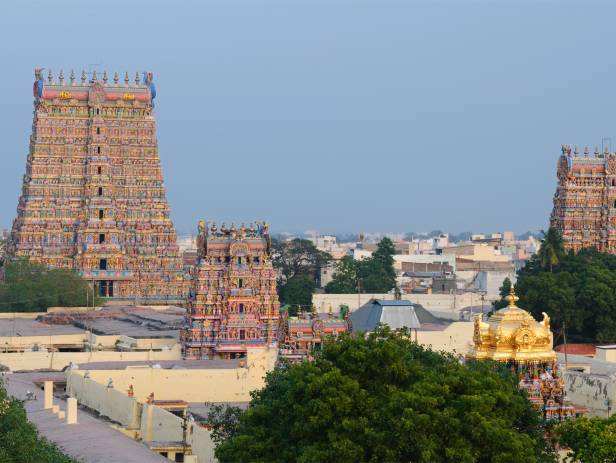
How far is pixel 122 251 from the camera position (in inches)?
4117

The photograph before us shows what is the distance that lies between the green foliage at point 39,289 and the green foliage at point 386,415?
5396 cm

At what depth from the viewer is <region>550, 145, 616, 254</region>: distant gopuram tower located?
10569 cm

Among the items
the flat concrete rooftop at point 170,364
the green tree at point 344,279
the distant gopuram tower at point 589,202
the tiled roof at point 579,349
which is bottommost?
the flat concrete rooftop at point 170,364

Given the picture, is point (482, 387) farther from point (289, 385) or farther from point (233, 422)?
point (233, 422)

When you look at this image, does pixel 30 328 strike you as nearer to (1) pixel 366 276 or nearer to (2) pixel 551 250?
(2) pixel 551 250

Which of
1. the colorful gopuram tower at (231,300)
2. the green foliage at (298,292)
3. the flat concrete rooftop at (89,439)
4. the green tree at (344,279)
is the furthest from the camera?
the green tree at (344,279)

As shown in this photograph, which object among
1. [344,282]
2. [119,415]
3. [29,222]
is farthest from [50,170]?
[119,415]

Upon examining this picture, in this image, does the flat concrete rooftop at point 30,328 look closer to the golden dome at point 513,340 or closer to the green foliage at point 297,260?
the green foliage at point 297,260

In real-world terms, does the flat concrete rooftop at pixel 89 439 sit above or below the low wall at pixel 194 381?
below

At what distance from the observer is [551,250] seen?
321ft

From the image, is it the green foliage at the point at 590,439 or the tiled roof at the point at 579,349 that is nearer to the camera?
the green foliage at the point at 590,439

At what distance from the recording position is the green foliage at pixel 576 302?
8056 cm

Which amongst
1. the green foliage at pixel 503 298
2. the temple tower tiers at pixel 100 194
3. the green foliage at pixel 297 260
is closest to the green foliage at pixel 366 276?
the green foliage at pixel 297 260

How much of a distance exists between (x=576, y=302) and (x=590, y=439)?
142 feet
